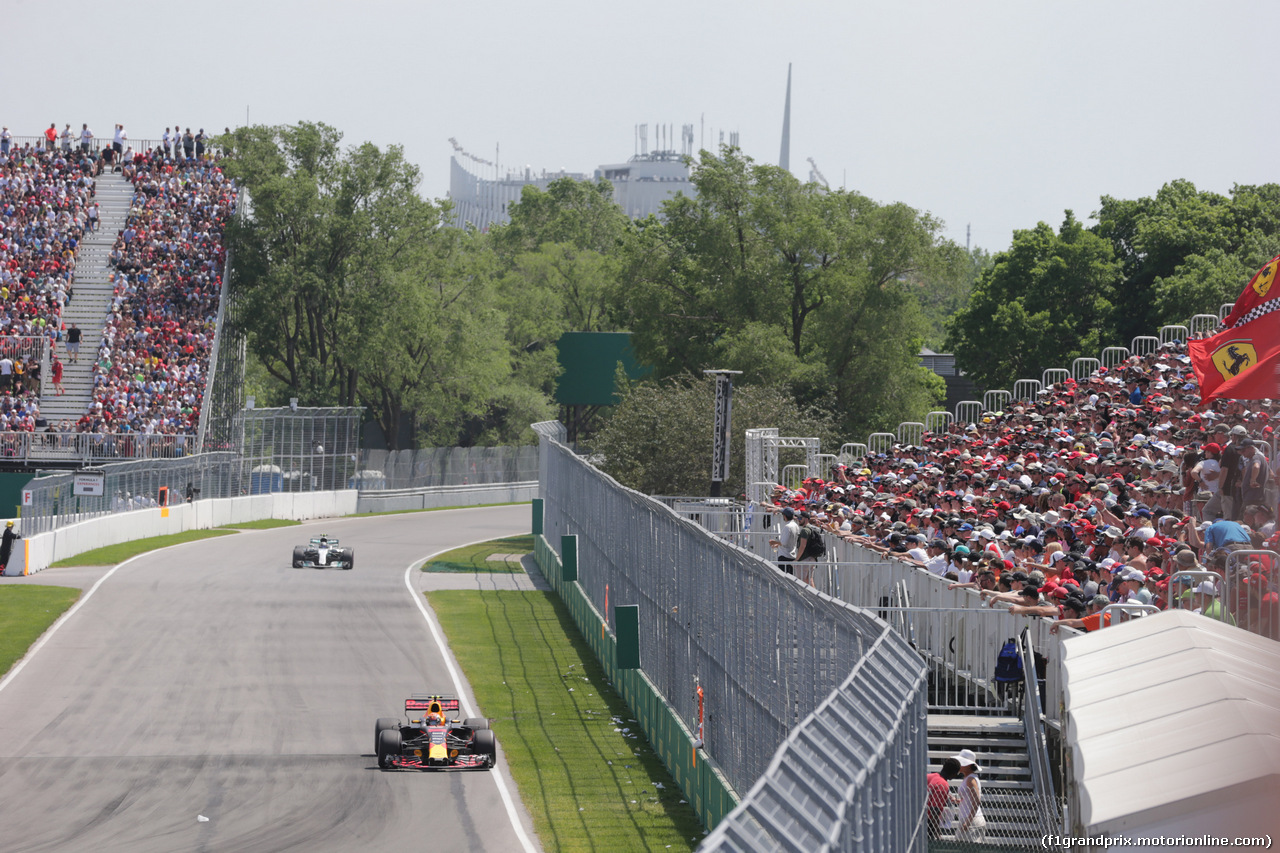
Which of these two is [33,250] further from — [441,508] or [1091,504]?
[1091,504]

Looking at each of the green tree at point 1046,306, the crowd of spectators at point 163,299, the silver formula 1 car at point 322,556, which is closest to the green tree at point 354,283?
the crowd of spectators at point 163,299

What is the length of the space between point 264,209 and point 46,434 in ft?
55.3

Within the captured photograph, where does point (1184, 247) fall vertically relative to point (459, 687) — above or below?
above

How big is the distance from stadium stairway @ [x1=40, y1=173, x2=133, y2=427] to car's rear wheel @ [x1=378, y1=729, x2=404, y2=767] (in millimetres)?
41355

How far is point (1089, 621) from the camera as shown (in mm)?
12250

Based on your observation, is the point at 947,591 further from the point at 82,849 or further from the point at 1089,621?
the point at 82,849

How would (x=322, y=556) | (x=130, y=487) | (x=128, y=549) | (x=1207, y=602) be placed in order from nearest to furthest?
(x=1207, y=602) < (x=322, y=556) < (x=128, y=549) < (x=130, y=487)

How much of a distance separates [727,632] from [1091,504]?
6.07 m

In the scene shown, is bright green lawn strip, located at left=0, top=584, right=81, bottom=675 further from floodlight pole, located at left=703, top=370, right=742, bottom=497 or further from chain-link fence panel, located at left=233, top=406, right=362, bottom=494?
chain-link fence panel, located at left=233, top=406, right=362, bottom=494

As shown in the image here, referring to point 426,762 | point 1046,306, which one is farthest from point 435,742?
point 1046,306

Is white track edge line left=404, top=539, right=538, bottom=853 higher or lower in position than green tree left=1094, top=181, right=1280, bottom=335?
lower

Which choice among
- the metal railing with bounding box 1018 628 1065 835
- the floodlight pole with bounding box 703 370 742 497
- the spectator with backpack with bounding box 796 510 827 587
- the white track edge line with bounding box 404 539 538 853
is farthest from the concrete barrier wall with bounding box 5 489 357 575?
the metal railing with bounding box 1018 628 1065 835

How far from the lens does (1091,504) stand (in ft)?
59.8

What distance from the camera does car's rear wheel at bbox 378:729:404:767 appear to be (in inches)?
692
